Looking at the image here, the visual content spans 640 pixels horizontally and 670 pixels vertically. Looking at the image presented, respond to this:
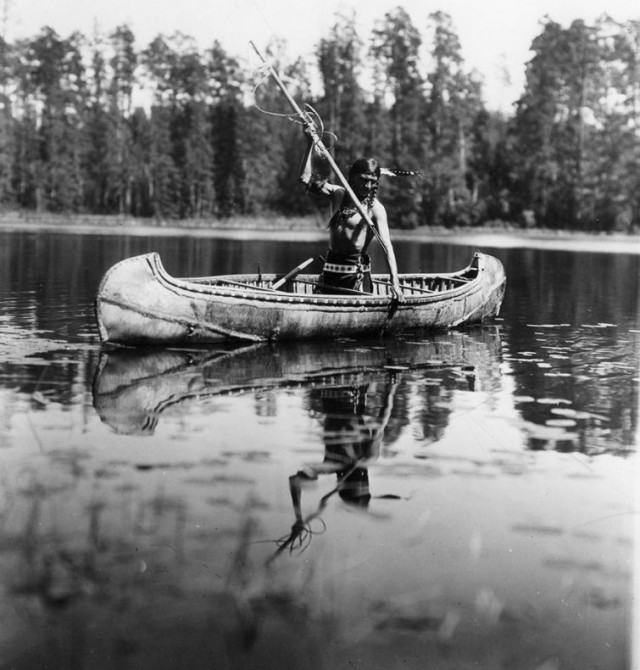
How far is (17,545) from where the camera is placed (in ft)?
16.7

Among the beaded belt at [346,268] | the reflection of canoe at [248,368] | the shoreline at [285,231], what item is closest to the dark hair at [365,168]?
the beaded belt at [346,268]

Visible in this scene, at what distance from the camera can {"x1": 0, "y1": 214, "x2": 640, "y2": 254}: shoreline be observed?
4625 cm

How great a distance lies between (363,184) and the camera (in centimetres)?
1252

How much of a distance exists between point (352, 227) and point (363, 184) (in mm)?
570

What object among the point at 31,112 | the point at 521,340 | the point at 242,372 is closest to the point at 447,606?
the point at 242,372

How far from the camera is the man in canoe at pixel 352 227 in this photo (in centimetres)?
1252

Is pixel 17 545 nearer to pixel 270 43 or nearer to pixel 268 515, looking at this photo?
pixel 268 515

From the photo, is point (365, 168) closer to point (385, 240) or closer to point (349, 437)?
point (385, 240)

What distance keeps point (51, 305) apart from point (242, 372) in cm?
666

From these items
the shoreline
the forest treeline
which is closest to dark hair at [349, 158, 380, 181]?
the shoreline

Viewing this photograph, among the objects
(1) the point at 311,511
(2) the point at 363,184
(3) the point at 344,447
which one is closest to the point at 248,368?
(2) the point at 363,184

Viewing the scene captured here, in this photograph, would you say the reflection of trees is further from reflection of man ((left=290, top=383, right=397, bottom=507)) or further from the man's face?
the man's face

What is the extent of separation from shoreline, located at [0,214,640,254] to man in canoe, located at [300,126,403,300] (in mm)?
31363

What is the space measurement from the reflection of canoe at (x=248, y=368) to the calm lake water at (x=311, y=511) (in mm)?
50
